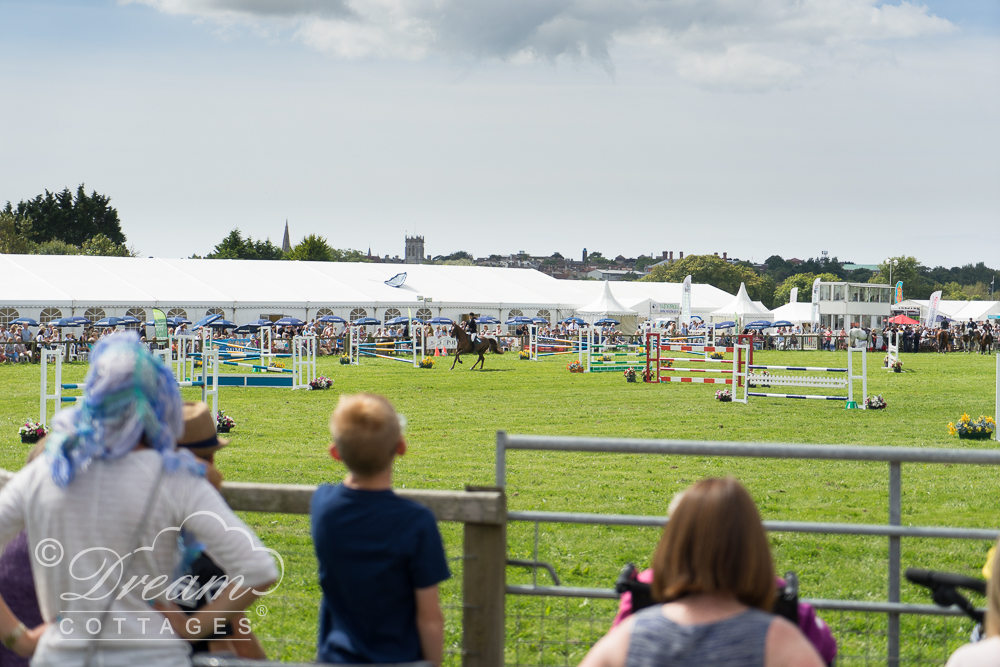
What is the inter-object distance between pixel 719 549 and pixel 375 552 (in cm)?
96

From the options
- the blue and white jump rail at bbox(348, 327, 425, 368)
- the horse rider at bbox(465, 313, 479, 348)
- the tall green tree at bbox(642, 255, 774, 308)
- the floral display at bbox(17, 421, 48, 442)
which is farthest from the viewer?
the tall green tree at bbox(642, 255, 774, 308)

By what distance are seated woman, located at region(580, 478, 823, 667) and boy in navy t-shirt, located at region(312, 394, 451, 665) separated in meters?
0.68

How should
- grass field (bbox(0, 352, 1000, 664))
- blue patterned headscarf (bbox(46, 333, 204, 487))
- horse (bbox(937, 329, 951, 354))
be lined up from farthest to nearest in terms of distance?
horse (bbox(937, 329, 951, 354)) < grass field (bbox(0, 352, 1000, 664)) < blue patterned headscarf (bbox(46, 333, 204, 487))

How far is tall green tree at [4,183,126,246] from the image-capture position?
86500mm

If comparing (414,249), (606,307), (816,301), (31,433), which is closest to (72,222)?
(606,307)

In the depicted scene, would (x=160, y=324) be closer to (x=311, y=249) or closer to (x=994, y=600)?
(x=994, y=600)

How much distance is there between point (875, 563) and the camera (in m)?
6.64

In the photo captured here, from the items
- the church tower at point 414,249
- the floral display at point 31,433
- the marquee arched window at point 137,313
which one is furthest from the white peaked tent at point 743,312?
the church tower at point 414,249

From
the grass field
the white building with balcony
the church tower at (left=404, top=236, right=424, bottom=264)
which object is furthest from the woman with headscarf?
the church tower at (left=404, top=236, right=424, bottom=264)

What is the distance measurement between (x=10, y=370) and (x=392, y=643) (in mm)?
31493

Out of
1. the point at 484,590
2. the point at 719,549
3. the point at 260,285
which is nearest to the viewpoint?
the point at 719,549

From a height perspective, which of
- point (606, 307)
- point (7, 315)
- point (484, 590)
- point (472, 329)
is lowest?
point (484, 590)

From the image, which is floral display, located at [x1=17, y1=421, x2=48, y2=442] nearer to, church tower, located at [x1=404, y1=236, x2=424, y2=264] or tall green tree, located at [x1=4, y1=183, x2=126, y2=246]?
tall green tree, located at [x1=4, y1=183, x2=126, y2=246]

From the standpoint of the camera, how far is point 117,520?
7.26 feet
